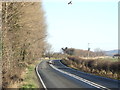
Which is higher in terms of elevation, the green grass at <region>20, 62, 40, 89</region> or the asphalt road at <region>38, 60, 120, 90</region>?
the green grass at <region>20, 62, 40, 89</region>

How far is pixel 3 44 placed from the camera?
2181 cm

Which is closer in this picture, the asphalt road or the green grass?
the green grass

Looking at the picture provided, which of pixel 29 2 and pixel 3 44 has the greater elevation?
pixel 29 2

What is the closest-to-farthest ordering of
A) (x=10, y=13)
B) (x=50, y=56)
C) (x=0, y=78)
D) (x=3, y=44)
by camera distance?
1. (x=0, y=78)
2. (x=3, y=44)
3. (x=10, y=13)
4. (x=50, y=56)

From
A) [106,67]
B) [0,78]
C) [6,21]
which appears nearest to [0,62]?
[0,78]

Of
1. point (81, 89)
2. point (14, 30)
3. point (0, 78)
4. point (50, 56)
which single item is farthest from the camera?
point (50, 56)

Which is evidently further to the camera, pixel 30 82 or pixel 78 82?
pixel 78 82

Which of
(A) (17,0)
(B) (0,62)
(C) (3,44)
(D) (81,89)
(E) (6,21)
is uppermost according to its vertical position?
(A) (17,0)

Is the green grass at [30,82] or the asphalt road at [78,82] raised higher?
the green grass at [30,82]

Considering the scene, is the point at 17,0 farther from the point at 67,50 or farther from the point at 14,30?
the point at 67,50

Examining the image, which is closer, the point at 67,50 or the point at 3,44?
the point at 3,44

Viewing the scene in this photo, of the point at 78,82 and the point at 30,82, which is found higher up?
the point at 30,82

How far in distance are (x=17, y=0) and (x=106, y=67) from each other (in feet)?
58.4

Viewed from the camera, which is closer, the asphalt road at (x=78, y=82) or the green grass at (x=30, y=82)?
the green grass at (x=30, y=82)
